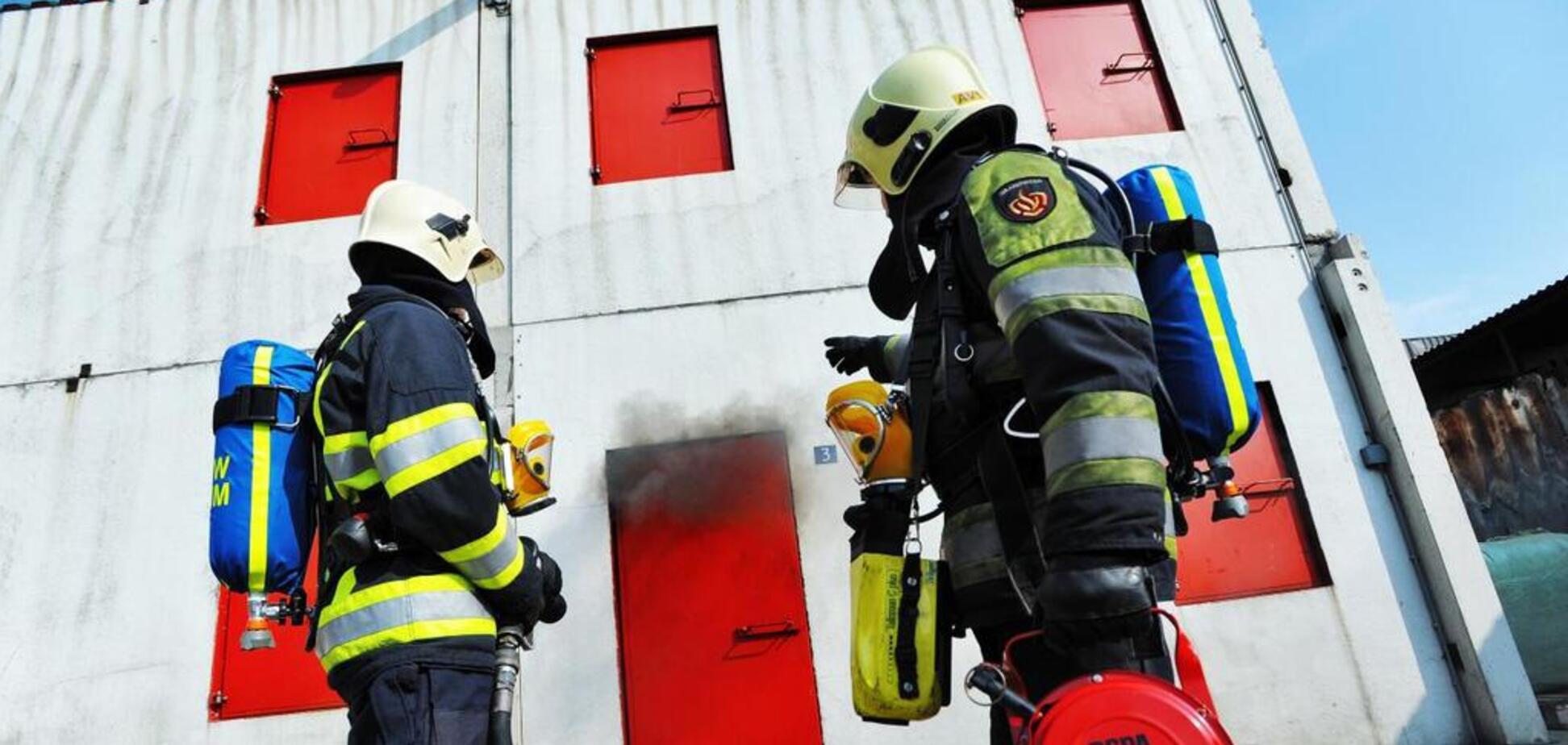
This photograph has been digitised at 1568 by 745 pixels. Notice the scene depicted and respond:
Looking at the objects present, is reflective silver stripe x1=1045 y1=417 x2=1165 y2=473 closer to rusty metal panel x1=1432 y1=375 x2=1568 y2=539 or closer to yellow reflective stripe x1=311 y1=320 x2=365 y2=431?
yellow reflective stripe x1=311 y1=320 x2=365 y2=431

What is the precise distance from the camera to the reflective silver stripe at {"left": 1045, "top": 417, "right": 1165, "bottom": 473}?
67.3 inches

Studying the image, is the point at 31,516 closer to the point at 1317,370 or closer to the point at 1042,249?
the point at 1042,249

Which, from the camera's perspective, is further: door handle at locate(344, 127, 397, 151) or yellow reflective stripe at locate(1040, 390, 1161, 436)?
door handle at locate(344, 127, 397, 151)

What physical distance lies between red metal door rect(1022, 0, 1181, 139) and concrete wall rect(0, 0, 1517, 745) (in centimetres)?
18

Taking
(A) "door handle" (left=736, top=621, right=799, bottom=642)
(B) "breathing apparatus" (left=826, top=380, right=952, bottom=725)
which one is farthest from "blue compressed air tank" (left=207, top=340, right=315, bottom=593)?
(A) "door handle" (left=736, top=621, right=799, bottom=642)

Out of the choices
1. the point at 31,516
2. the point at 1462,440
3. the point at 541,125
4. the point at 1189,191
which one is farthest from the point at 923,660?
the point at 1462,440

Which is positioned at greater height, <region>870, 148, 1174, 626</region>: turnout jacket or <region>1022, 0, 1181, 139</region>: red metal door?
<region>1022, 0, 1181, 139</region>: red metal door

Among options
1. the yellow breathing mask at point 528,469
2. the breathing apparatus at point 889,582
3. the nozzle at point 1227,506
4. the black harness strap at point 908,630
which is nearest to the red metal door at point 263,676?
the yellow breathing mask at point 528,469

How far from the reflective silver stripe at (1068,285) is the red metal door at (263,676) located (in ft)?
16.0

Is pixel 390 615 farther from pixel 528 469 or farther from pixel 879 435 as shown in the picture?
pixel 879 435

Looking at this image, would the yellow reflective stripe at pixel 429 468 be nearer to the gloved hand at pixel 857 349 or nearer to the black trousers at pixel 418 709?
the black trousers at pixel 418 709

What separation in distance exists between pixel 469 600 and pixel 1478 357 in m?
13.6

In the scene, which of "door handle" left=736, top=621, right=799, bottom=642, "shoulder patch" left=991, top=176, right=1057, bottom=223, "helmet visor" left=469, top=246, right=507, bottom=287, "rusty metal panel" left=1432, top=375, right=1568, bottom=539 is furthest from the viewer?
"rusty metal panel" left=1432, top=375, right=1568, bottom=539

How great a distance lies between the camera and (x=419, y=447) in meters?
2.29
